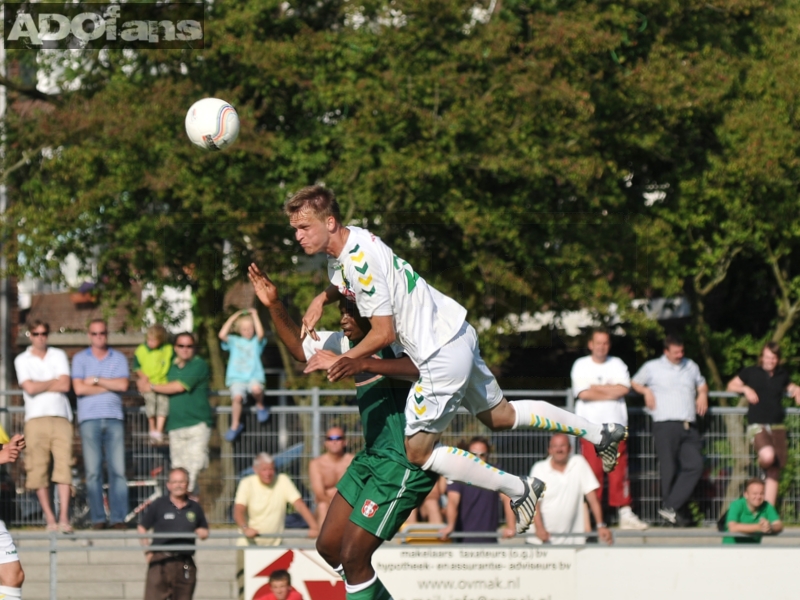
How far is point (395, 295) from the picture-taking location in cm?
716

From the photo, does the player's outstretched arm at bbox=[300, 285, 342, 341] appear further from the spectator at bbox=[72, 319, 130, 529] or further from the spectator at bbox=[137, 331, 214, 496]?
the spectator at bbox=[72, 319, 130, 529]

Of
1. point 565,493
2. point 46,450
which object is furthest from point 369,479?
point 46,450

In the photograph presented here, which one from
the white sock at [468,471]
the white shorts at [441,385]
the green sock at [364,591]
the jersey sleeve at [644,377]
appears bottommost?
the green sock at [364,591]

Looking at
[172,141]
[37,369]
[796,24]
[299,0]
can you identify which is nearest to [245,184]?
[172,141]

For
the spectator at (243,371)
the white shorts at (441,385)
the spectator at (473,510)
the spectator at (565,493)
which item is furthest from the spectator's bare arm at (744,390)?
the white shorts at (441,385)

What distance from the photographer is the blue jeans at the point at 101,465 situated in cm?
1255

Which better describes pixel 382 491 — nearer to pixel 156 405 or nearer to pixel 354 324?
pixel 354 324

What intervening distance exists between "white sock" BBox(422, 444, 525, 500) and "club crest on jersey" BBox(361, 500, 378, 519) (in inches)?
15.7

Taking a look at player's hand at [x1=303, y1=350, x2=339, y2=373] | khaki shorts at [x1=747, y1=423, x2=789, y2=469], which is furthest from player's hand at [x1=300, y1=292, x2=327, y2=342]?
khaki shorts at [x1=747, y1=423, x2=789, y2=469]

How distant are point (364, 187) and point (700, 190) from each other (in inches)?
196

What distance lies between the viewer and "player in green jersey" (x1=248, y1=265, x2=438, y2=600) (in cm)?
749

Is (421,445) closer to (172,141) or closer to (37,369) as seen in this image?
(37,369)

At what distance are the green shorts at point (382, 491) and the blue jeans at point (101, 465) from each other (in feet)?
→ 17.9

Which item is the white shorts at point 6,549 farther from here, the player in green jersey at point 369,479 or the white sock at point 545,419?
the white sock at point 545,419
